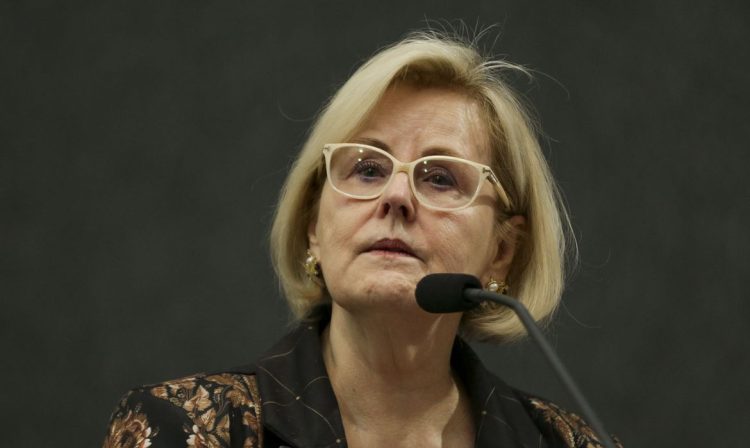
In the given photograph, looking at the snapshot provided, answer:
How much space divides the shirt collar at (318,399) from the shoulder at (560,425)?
0.08ft

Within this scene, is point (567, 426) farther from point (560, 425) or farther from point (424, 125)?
point (424, 125)

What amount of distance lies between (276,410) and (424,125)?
59 cm

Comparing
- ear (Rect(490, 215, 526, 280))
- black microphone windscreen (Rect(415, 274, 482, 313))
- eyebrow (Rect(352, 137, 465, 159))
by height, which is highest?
eyebrow (Rect(352, 137, 465, 159))

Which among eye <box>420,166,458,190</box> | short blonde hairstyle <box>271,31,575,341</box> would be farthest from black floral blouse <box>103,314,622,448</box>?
eye <box>420,166,458,190</box>

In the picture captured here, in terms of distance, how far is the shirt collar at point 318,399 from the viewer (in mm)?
2025

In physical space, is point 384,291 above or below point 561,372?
below

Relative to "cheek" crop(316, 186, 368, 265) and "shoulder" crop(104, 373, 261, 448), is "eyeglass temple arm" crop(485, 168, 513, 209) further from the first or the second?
"shoulder" crop(104, 373, 261, 448)

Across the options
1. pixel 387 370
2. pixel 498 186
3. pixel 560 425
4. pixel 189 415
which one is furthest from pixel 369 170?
pixel 560 425

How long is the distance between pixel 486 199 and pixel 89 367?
103 centimetres

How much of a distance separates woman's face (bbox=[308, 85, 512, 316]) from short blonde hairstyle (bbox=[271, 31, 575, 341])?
0.03 m

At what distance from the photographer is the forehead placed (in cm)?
217

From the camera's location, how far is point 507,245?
238 centimetres

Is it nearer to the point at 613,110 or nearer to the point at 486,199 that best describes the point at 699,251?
the point at 613,110

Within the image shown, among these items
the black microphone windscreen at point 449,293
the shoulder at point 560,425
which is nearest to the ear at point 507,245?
the shoulder at point 560,425
